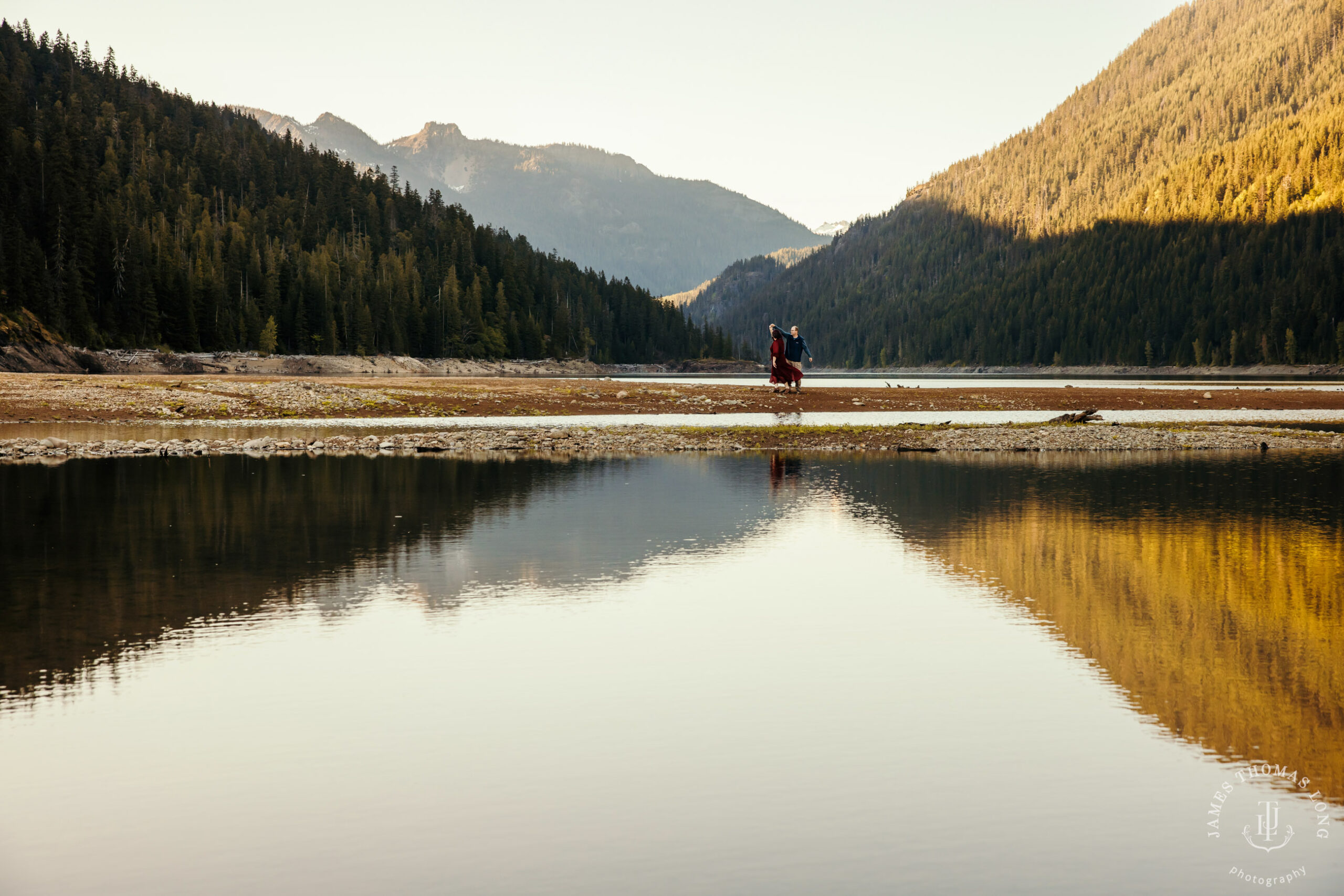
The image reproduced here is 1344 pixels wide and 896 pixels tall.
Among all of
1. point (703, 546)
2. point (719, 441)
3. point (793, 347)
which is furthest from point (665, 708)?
point (793, 347)

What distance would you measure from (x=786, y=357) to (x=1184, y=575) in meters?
44.1

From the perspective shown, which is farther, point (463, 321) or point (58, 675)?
point (463, 321)

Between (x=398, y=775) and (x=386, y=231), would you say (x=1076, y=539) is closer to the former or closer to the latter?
(x=398, y=775)

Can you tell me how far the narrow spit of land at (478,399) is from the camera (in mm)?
56250

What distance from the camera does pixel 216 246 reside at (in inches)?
5187

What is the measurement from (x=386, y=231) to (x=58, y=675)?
18621cm

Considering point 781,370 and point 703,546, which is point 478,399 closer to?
point 781,370

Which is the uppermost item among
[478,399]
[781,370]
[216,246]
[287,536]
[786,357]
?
[216,246]

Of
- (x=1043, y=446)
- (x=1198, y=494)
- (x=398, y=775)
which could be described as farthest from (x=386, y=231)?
(x=398, y=775)

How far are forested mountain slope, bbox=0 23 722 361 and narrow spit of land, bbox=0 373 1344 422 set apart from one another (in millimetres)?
48635

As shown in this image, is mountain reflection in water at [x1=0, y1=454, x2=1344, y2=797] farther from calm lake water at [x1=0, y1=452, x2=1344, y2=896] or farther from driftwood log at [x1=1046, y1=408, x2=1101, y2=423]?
driftwood log at [x1=1046, y1=408, x2=1101, y2=423]

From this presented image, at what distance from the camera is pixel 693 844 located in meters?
6.85

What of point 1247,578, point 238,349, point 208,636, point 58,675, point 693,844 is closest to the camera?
point 693,844

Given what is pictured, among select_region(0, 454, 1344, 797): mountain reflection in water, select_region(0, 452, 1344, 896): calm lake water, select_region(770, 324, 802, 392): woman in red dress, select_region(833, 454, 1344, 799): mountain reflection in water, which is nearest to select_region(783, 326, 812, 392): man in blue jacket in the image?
select_region(770, 324, 802, 392): woman in red dress
